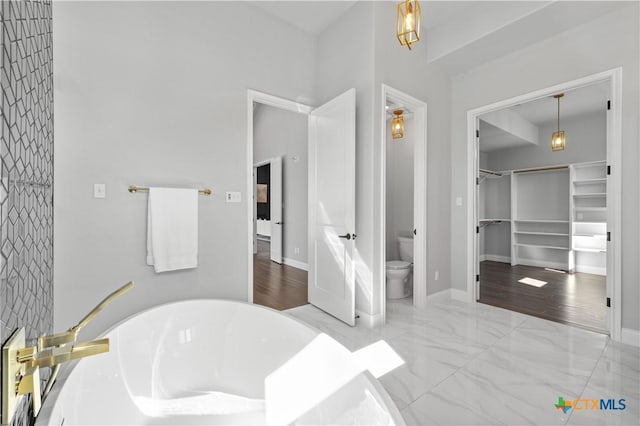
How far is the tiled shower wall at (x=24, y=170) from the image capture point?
0.78 metres

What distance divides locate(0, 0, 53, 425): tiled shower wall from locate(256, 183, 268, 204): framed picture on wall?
483 cm

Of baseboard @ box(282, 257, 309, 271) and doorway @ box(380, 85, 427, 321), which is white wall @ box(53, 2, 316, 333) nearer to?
doorway @ box(380, 85, 427, 321)

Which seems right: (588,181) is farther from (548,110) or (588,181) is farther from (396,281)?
(396,281)

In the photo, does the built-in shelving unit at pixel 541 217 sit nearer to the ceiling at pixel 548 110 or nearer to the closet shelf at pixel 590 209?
the closet shelf at pixel 590 209

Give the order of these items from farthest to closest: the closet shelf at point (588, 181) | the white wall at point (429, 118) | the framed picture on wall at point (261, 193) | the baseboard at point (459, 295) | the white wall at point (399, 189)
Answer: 1. the framed picture on wall at point (261, 193)
2. the closet shelf at point (588, 181)
3. the white wall at point (399, 189)
4. the baseboard at point (459, 295)
5. the white wall at point (429, 118)

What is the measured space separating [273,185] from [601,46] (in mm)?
4547

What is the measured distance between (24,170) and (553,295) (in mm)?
4845

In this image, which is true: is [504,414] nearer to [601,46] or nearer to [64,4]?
[601,46]

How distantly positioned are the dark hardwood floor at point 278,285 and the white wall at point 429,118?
111 centimetres

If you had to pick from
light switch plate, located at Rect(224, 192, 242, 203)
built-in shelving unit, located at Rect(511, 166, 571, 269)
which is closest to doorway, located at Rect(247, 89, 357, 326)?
light switch plate, located at Rect(224, 192, 242, 203)

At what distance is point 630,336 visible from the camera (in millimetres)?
2262

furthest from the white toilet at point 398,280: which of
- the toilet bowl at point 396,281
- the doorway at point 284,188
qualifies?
the doorway at point 284,188

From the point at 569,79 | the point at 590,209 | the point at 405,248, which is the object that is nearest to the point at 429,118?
the point at 569,79

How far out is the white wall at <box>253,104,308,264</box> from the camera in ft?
15.8
